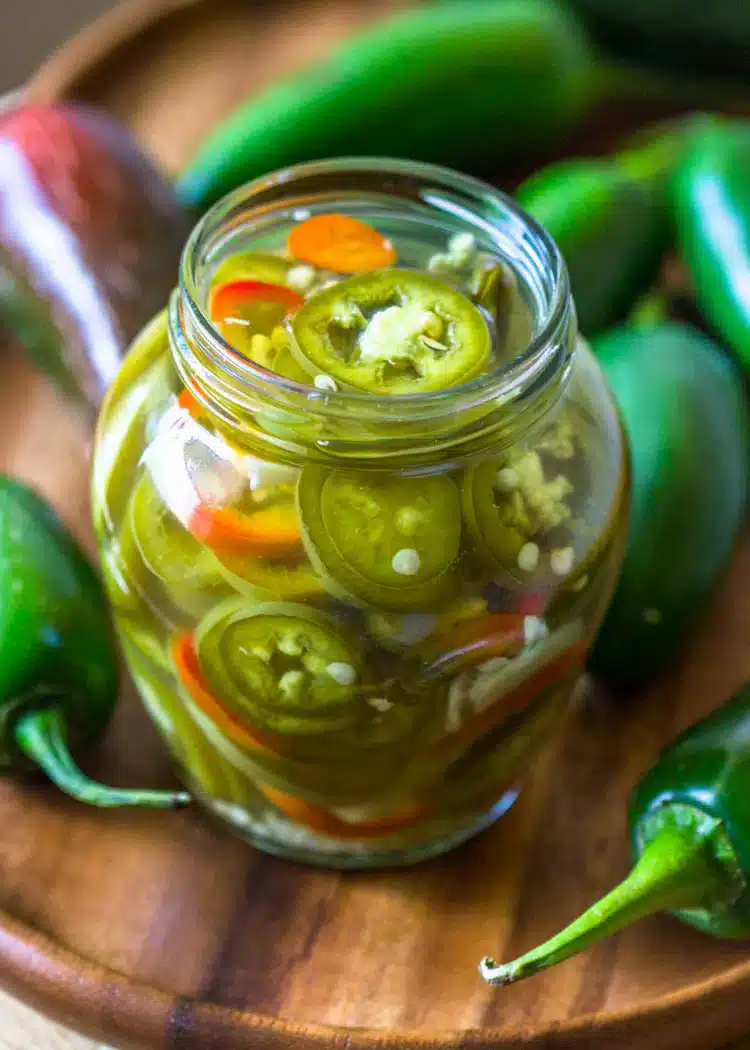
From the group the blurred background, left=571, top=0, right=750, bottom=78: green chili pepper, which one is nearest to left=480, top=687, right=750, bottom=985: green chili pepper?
left=571, top=0, right=750, bottom=78: green chili pepper

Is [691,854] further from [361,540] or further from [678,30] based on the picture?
[678,30]

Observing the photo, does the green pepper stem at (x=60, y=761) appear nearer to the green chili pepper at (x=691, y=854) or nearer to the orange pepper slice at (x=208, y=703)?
the orange pepper slice at (x=208, y=703)

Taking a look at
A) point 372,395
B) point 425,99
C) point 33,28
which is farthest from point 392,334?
point 33,28

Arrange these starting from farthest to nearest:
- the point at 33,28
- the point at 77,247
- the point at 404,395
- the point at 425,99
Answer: the point at 33,28 → the point at 425,99 → the point at 77,247 → the point at 404,395

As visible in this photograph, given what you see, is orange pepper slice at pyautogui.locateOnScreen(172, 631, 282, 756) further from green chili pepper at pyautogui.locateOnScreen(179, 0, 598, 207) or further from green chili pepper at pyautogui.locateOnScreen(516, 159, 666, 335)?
green chili pepper at pyautogui.locateOnScreen(179, 0, 598, 207)

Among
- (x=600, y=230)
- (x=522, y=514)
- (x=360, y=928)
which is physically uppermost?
(x=522, y=514)
